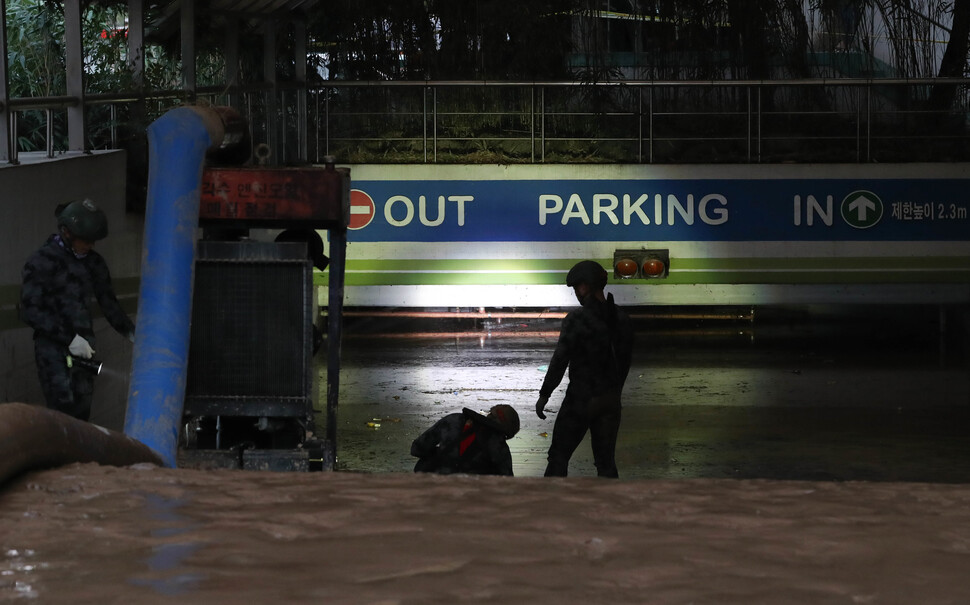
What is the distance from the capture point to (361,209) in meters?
13.2

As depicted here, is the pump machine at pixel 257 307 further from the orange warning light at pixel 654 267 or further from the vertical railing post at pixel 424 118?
the orange warning light at pixel 654 267

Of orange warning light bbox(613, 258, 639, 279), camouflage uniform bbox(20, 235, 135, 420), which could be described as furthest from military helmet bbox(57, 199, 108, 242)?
orange warning light bbox(613, 258, 639, 279)

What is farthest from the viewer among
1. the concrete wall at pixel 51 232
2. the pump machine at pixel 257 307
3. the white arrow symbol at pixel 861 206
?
the white arrow symbol at pixel 861 206

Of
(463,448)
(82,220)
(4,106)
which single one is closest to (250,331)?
(463,448)

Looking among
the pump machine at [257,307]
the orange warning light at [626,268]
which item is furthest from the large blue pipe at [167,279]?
the orange warning light at [626,268]

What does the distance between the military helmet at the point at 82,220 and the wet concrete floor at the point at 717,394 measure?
2368mm

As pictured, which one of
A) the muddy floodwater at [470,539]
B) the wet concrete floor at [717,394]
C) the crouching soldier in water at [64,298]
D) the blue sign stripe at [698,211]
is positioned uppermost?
the blue sign stripe at [698,211]

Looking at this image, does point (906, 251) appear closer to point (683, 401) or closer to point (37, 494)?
point (683, 401)

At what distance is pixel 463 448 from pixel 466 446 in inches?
0.8

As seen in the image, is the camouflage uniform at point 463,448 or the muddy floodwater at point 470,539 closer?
the muddy floodwater at point 470,539

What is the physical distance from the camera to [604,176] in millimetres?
13078

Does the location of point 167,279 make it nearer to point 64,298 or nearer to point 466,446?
point 64,298

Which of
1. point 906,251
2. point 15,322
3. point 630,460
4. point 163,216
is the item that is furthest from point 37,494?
point 906,251

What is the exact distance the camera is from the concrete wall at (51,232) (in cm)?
801
